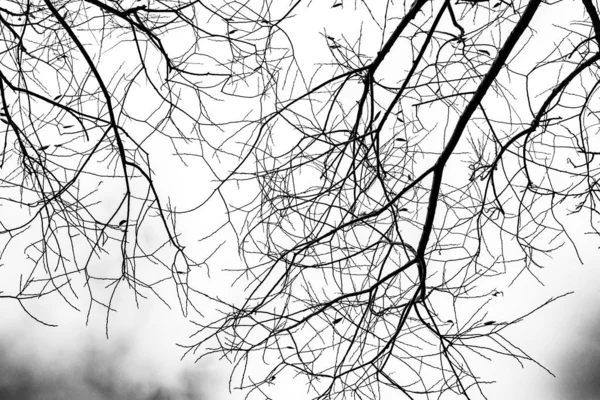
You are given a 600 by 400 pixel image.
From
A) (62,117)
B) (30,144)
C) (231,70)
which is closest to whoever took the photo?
(30,144)

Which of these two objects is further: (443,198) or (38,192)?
(443,198)

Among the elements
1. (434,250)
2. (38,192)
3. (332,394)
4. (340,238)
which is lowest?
(332,394)

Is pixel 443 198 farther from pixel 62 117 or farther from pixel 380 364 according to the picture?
pixel 62 117

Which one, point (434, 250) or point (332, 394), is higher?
point (434, 250)

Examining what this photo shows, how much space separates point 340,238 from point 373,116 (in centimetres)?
78

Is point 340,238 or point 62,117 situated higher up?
point 62,117

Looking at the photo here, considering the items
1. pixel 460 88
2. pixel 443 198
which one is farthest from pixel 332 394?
pixel 460 88

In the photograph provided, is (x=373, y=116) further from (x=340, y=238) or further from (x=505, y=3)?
(x=505, y=3)

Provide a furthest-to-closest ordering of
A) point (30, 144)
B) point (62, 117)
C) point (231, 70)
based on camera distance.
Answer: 1. point (231, 70)
2. point (62, 117)
3. point (30, 144)

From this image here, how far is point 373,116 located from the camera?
2.92 m

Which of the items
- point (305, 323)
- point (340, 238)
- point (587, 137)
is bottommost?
point (305, 323)

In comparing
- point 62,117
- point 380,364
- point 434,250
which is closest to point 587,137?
point 434,250

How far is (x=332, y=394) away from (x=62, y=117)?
2267mm

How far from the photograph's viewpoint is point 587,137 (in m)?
3.07
